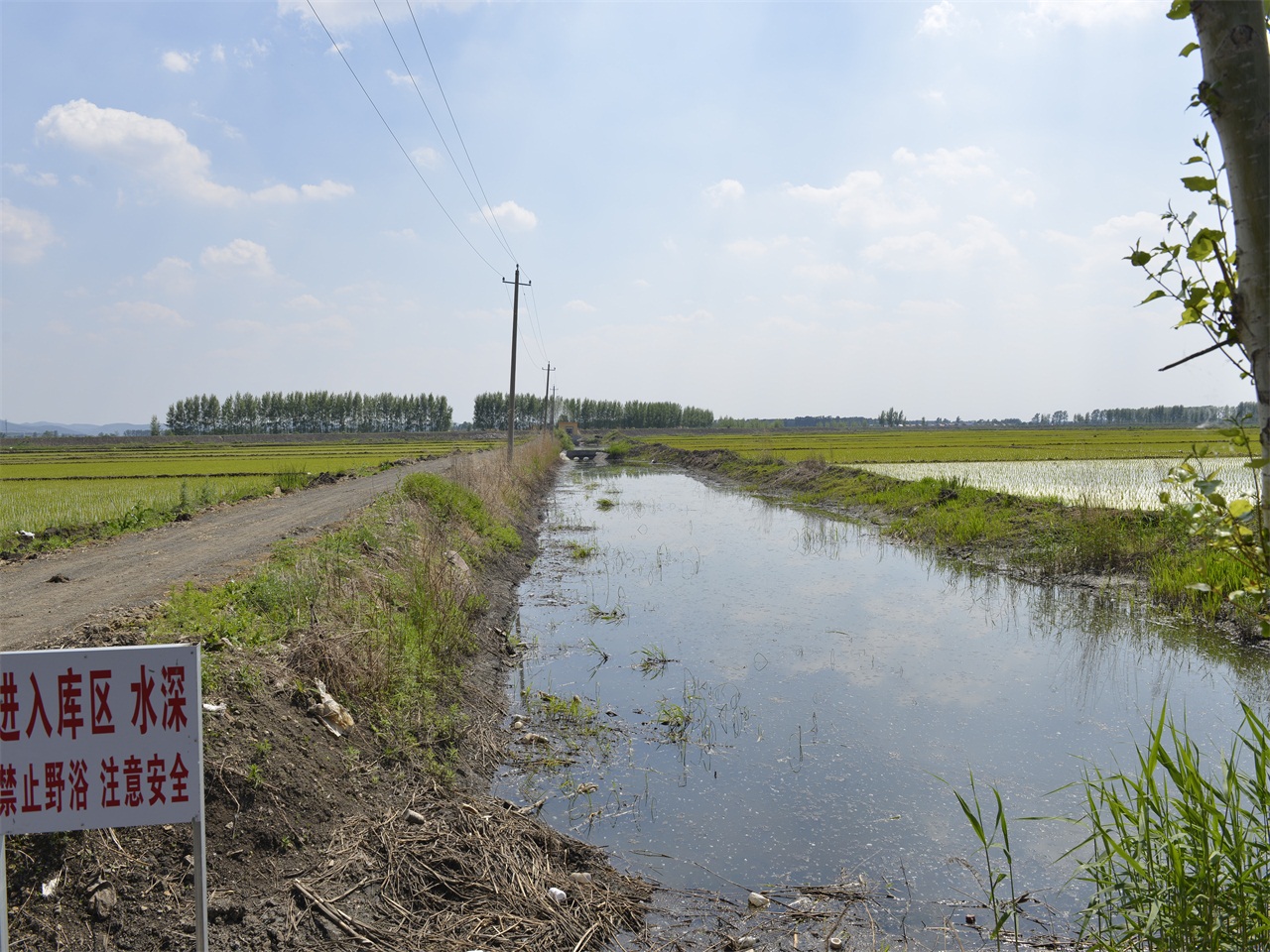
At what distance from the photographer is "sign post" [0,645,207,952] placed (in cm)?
247

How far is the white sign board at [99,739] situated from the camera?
97.4 inches

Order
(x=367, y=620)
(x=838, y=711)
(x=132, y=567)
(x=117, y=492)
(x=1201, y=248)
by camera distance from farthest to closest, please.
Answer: (x=117, y=492)
(x=132, y=567)
(x=838, y=711)
(x=367, y=620)
(x=1201, y=248)

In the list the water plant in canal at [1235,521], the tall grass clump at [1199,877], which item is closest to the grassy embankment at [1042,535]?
the tall grass clump at [1199,877]

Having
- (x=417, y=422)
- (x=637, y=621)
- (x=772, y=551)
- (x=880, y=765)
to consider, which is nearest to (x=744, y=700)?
(x=880, y=765)

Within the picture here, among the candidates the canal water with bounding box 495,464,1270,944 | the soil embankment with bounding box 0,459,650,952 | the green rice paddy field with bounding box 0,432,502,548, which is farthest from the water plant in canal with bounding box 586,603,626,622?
the green rice paddy field with bounding box 0,432,502,548

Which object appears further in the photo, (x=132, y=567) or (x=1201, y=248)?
(x=132, y=567)

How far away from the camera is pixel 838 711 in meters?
7.66

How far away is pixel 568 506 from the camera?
26.2 metres

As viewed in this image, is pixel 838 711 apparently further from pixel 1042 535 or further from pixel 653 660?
pixel 1042 535

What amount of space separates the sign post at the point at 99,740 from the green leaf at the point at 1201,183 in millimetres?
3054

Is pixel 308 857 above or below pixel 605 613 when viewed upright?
above

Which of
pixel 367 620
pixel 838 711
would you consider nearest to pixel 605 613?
pixel 838 711

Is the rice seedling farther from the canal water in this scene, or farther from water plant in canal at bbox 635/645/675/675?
water plant in canal at bbox 635/645/675/675

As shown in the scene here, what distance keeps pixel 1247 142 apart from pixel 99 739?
140 inches
